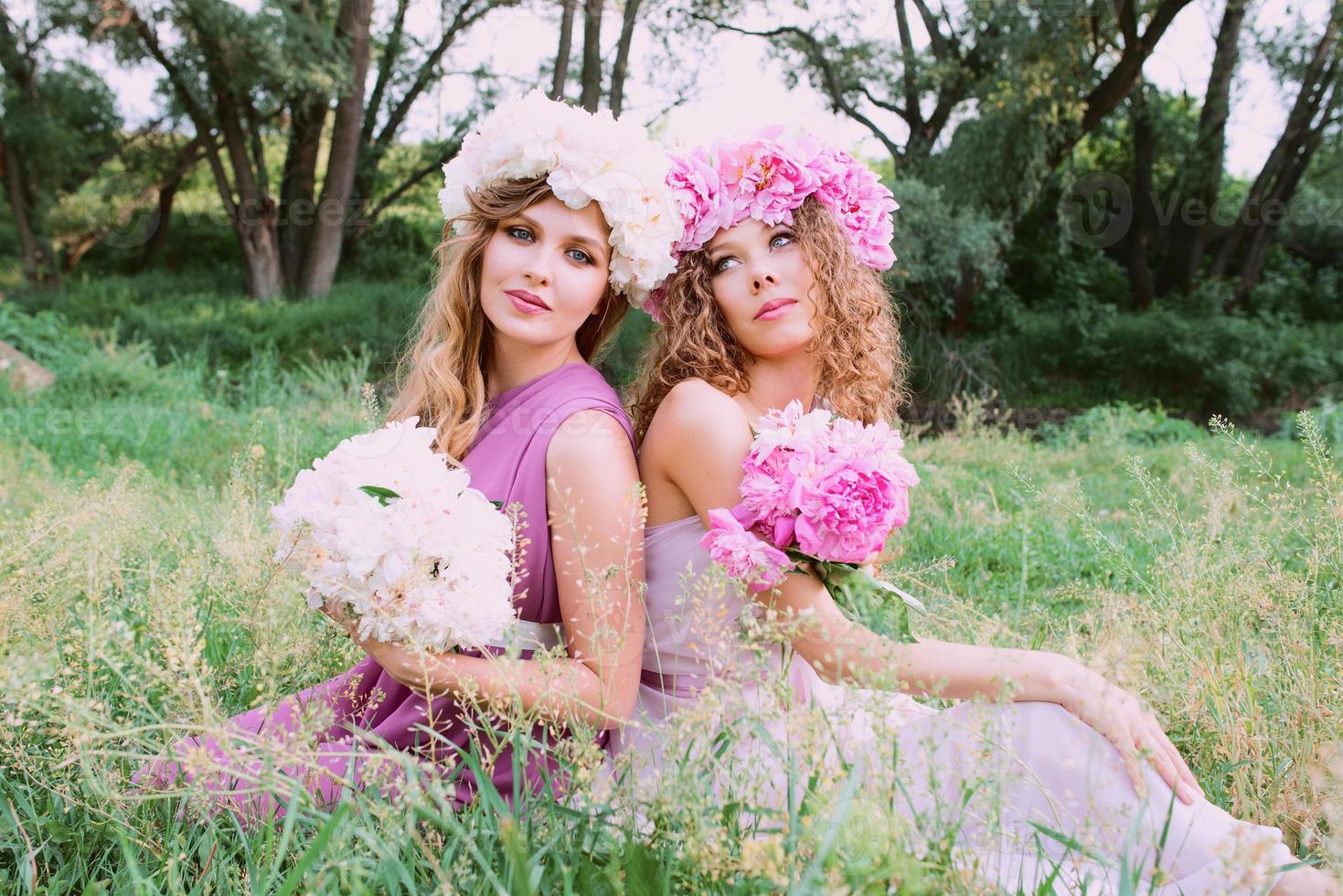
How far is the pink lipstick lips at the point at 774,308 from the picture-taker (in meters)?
2.33

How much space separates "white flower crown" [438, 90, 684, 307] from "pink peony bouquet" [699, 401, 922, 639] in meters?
0.54

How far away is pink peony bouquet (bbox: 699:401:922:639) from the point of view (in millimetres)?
1878

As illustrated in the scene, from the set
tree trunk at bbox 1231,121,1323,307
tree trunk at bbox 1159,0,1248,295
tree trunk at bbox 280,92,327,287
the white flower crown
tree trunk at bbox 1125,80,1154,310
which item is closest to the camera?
the white flower crown

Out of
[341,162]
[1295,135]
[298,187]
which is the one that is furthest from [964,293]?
[298,187]

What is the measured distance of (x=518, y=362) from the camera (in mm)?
2445

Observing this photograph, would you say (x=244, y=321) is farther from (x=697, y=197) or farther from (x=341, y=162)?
(x=697, y=197)

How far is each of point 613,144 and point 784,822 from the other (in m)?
1.53

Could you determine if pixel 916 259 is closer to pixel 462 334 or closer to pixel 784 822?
pixel 462 334

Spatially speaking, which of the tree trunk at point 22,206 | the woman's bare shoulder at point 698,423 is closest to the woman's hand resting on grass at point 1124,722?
the woman's bare shoulder at point 698,423

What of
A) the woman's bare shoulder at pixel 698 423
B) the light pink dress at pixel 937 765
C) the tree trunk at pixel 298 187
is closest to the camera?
the light pink dress at pixel 937 765

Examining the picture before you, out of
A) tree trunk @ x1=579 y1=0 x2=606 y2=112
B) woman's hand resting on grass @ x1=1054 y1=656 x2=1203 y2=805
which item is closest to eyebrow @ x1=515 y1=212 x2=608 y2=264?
woman's hand resting on grass @ x1=1054 y1=656 x2=1203 y2=805

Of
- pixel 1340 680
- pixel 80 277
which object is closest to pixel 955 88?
pixel 1340 680

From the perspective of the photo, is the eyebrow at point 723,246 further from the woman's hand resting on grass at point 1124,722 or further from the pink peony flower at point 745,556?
the woman's hand resting on grass at point 1124,722

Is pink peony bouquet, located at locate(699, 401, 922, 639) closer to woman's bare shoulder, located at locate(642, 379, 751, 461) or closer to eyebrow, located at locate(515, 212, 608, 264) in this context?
woman's bare shoulder, located at locate(642, 379, 751, 461)
